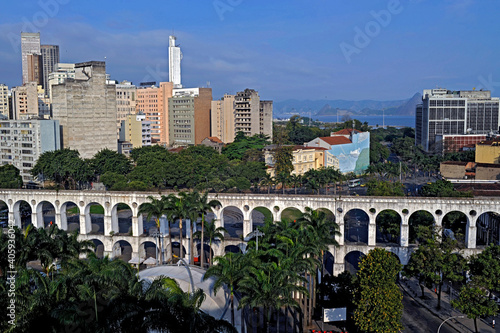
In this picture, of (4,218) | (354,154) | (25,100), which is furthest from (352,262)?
(25,100)

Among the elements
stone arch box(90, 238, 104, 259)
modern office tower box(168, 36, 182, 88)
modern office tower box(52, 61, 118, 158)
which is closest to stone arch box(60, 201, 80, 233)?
stone arch box(90, 238, 104, 259)

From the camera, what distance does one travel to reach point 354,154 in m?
125

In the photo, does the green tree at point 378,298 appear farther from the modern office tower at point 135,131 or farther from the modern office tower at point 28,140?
the modern office tower at point 135,131

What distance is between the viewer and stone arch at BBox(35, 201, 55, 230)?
2680 inches

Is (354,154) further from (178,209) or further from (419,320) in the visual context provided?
(419,320)

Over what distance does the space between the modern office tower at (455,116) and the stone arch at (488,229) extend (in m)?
99.3

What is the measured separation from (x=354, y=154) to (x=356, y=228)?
5134 cm

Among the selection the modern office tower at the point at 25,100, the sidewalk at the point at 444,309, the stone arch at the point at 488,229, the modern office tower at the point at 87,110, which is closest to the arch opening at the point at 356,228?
the sidewalk at the point at 444,309

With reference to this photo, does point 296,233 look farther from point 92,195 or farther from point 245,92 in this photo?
point 245,92

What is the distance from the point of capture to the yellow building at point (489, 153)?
339ft

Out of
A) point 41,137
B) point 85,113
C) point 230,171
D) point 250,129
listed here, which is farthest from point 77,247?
point 250,129

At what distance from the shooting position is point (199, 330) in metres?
28.2

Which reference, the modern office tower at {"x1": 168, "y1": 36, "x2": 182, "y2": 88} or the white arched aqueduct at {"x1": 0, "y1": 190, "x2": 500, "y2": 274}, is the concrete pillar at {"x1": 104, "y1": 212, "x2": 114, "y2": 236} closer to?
the white arched aqueduct at {"x1": 0, "y1": 190, "x2": 500, "y2": 274}

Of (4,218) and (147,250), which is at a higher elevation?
(4,218)
